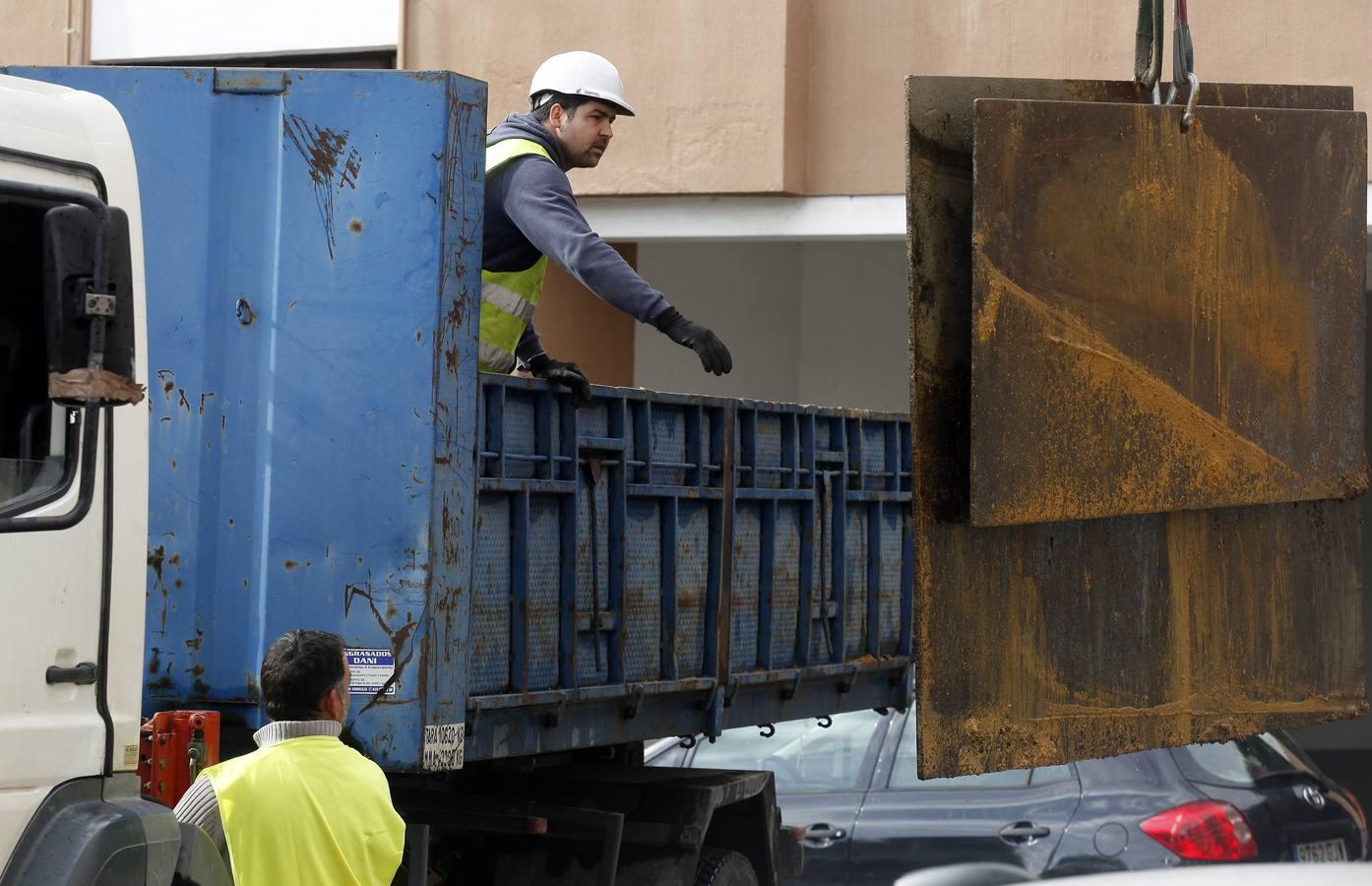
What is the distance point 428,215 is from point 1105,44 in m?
7.68

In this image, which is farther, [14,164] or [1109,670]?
[1109,670]

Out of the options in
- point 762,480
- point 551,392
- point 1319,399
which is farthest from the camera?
point 762,480

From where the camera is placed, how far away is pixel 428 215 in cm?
468

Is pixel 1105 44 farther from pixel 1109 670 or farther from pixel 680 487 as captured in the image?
pixel 1109 670

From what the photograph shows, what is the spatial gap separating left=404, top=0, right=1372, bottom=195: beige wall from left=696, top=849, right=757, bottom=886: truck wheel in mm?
6080

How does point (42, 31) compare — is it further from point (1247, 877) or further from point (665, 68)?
point (1247, 877)

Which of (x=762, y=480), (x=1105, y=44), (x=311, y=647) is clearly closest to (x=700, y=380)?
(x=1105, y=44)

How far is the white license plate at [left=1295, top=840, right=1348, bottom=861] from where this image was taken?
8.10 m

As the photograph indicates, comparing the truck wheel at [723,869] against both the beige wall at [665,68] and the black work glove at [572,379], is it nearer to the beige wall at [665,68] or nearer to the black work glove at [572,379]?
Answer: the black work glove at [572,379]

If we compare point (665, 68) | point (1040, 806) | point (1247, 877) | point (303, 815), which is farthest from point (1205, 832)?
point (665, 68)

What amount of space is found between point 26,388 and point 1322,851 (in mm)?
6399

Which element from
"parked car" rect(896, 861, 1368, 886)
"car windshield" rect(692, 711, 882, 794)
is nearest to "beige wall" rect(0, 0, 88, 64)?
"car windshield" rect(692, 711, 882, 794)

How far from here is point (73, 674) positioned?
353cm

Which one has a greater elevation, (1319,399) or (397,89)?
(397,89)
